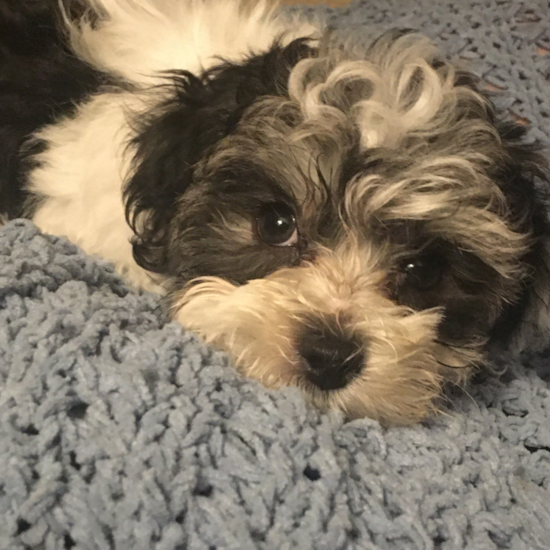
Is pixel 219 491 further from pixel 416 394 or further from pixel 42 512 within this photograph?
pixel 416 394

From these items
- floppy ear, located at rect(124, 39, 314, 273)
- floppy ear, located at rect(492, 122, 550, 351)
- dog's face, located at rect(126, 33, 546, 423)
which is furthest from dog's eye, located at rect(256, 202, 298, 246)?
floppy ear, located at rect(492, 122, 550, 351)

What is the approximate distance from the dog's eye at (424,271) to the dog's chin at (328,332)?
76mm

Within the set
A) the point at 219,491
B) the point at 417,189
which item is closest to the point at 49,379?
the point at 219,491

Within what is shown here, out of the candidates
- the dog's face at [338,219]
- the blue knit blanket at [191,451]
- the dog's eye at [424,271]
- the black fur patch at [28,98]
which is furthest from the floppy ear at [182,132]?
the dog's eye at [424,271]

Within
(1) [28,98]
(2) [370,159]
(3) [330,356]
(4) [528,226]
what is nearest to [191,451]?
(3) [330,356]

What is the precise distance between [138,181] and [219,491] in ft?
2.26

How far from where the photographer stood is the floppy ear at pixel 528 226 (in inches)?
57.2

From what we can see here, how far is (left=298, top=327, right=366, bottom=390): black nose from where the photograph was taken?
122cm

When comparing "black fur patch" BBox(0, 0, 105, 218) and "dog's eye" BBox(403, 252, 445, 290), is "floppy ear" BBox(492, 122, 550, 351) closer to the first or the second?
"dog's eye" BBox(403, 252, 445, 290)

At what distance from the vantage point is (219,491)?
1.00 meters

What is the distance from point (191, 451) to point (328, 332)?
13.3 inches

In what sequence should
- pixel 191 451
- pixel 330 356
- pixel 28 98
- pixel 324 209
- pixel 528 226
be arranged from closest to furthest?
pixel 191 451 < pixel 330 356 < pixel 324 209 < pixel 528 226 < pixel 28 98

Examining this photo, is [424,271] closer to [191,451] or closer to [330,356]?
[330,356]

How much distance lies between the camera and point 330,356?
4.00ft
